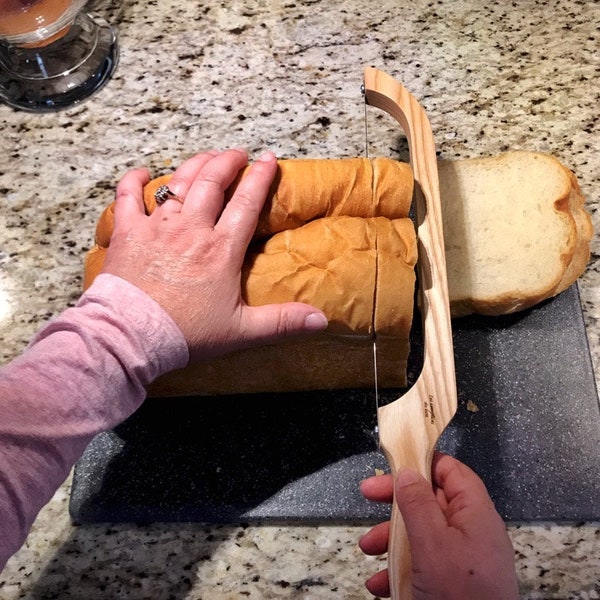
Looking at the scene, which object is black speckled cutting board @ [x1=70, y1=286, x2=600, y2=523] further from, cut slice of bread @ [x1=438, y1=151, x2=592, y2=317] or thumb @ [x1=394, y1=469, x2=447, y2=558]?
thumb @ [x1=394, y1=469, x2=447, y2=558]

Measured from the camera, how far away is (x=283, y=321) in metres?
0.97

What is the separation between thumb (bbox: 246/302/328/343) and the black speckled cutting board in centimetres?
25

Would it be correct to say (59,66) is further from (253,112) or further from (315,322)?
(315,322)

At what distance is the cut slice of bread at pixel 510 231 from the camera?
118cm

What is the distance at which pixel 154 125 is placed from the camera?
4.98 feet

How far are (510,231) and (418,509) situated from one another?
58 cm

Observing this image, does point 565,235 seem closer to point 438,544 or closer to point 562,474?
Answer: point 562,474

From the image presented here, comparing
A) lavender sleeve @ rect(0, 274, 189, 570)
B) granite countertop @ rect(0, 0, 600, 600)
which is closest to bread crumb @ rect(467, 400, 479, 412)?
granite countertop @ rect(0, 0, 600, 600)

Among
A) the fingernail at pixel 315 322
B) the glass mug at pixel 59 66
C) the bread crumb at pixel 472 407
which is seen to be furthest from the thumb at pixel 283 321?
the glass mug at pixel 59 66

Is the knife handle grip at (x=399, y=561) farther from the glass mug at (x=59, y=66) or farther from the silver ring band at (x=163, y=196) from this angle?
the glass mug at (x=59, y=66)

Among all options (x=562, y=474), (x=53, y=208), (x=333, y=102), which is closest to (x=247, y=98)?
(x=333, y=102)

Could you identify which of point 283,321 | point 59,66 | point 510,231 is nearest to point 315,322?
point 283,321

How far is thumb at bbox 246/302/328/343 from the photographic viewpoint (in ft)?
3.19

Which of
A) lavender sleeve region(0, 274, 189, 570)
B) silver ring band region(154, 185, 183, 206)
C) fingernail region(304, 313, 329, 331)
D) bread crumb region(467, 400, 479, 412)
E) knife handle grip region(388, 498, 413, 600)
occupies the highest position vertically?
silver ring band region(154, 185, 183, 206)
